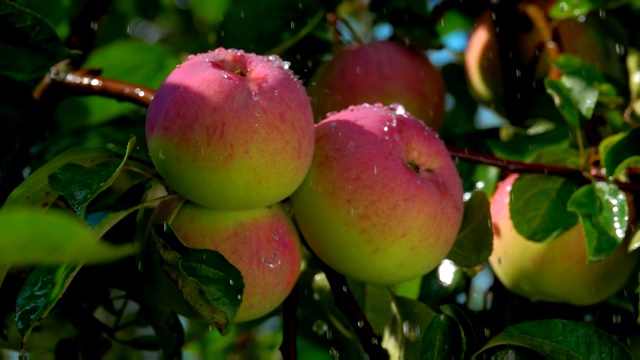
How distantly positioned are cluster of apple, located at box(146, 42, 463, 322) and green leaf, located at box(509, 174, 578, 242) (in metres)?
0.17

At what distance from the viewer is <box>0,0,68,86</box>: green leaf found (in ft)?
2.94

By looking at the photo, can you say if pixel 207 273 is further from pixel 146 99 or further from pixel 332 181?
pixel 146 99

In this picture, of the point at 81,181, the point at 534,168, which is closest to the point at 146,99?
the point at 81,181

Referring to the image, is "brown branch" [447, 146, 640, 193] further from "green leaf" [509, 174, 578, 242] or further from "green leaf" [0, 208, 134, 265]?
"green leaf" [0, 208, 134, 265]

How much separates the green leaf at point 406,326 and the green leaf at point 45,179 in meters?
0.38

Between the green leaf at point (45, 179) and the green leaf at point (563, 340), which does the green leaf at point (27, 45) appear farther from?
the green leaf at point (563, 340)

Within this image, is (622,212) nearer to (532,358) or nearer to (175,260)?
(532,358)

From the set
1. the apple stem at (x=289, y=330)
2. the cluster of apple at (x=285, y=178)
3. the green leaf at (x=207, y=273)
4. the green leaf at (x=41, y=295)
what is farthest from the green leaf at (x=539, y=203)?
the green leaf at (x=41, y=295)

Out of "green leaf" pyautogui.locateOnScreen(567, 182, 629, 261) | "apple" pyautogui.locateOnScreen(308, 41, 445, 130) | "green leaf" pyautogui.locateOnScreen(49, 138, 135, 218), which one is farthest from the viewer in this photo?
"apple" pyautogui.locateOnScreen(308, 41, 445, 130)

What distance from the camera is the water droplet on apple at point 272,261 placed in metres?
0.77

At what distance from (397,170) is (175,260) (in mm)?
232

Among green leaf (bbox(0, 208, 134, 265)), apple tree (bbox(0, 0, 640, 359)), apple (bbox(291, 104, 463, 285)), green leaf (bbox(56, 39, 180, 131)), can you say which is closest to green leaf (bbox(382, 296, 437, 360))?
apple tree (bbox(0, 0, 640, 359))

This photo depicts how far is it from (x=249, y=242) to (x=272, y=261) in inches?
1.1

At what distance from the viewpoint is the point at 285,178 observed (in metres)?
0.75
